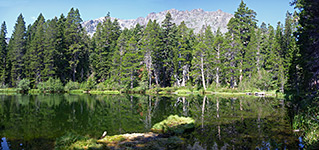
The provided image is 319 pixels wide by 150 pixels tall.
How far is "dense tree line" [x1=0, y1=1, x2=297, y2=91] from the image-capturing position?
154ft

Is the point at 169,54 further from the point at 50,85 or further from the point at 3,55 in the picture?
the point at 3,55

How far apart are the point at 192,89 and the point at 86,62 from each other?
3200cm

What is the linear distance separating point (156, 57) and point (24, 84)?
31.7m

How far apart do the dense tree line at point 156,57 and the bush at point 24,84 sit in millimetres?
2275

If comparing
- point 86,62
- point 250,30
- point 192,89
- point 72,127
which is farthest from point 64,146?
point 250,30

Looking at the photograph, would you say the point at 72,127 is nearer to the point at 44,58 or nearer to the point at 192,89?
the point at 192,89

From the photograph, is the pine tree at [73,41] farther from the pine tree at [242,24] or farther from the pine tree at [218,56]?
the pine tree at [242,24]

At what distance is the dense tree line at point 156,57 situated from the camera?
46906 mm

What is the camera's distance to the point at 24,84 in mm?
47250

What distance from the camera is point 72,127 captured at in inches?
511

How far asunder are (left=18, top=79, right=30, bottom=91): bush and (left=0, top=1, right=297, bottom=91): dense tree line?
2.27m

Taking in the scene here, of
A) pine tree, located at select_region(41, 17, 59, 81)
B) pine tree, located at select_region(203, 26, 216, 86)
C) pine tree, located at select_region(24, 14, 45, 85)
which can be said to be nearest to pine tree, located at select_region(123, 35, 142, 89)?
pine tree, located at select_region(203, 26, 216, 86)

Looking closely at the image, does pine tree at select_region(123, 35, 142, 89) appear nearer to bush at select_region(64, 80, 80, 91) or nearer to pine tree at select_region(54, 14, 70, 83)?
bush at select_region(64, 80, 80, 91)

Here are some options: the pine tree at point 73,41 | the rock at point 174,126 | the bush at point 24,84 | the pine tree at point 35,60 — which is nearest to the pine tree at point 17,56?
the pine tree at point 35,60
